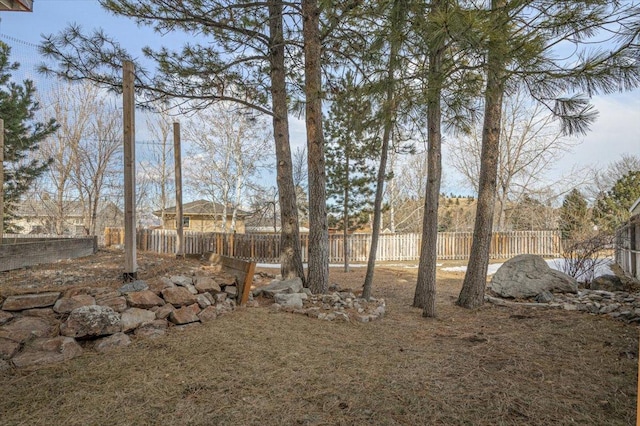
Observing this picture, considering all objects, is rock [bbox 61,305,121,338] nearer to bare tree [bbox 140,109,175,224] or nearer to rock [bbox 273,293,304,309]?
rock [bbox 273,293,304,309]

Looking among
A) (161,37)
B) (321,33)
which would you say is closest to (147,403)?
(161,37)

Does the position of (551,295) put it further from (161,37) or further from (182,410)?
(161,37)

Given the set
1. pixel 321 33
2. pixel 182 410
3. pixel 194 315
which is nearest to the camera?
pixel 182 410

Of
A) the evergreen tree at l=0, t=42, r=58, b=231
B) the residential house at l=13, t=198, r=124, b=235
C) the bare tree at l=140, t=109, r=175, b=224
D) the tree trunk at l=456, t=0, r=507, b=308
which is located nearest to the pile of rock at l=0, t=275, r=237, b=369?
the tree trunk at l=456, t=0, r=507, b=308

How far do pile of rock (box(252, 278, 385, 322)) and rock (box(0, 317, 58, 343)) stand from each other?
83.2 inches

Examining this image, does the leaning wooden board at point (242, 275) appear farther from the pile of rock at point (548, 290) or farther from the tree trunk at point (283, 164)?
the pile of rock at point (548, 290)

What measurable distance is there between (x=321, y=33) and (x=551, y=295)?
17.9 ft

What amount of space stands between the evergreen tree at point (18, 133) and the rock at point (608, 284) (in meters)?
13.0

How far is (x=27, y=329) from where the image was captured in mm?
2662

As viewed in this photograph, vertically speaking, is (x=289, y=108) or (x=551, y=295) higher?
(x=289, y=108)

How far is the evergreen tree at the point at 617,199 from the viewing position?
16.9 metres

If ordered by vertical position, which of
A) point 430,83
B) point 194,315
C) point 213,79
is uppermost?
point 213,79

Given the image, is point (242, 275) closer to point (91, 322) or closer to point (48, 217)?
point (91, 322)

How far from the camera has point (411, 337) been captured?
146 inches
